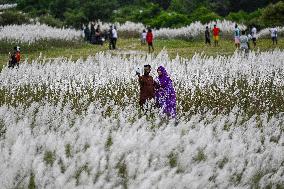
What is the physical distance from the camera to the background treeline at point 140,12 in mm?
35406

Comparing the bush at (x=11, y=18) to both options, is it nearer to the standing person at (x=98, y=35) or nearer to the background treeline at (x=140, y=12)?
the background treeline at (x=140, y=12)

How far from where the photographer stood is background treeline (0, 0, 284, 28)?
116ft

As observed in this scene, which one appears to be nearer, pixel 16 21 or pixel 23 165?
pixel 23 165

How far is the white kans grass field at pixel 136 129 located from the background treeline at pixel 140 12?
69.9 ft

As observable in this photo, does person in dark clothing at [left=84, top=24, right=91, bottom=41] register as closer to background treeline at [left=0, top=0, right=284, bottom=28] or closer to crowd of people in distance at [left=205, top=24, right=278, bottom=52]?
background treeline at [left=0, top=0, right=284, bottom=28]

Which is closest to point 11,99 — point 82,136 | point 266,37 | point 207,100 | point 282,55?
point 207,100

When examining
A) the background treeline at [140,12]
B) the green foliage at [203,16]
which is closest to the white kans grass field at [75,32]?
the background treeline at [140,12]

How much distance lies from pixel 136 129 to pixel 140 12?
36154 mm

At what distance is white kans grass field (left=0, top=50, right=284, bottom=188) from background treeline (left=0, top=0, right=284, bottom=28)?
21292 millimetres

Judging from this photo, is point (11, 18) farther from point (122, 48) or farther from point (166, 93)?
point (166, 93)

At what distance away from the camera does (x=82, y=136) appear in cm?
558

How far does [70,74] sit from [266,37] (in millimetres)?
20903

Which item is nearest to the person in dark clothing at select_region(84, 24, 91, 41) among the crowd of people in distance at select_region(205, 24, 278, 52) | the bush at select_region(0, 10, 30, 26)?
the bush at select_region(0, 10, 30, 26)

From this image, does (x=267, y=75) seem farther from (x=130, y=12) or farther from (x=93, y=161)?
(x=130, y=12)
